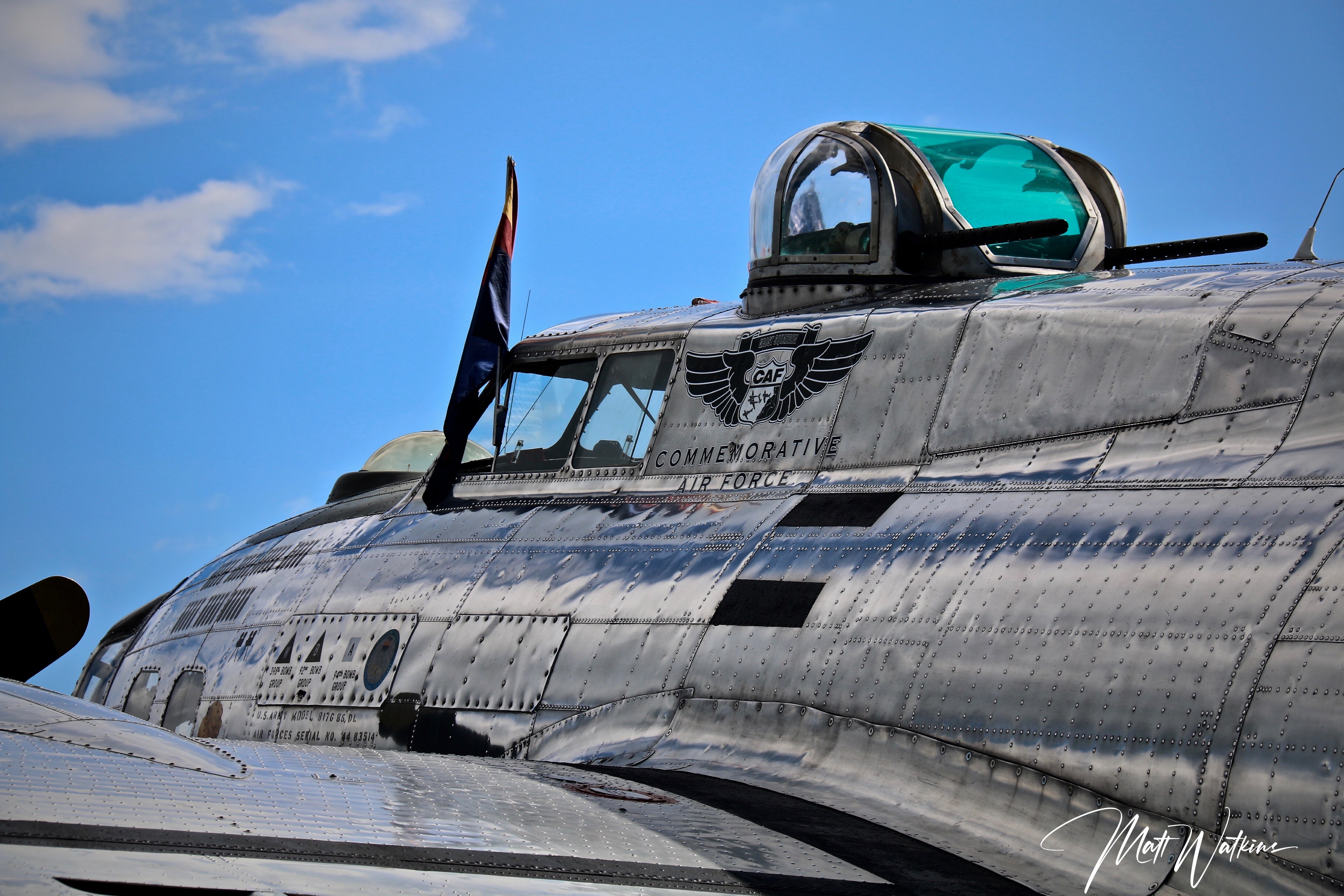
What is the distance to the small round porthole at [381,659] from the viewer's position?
840 centimetres

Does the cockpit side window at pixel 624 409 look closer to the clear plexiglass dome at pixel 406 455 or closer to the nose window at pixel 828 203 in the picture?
the nose window at pixel 828 203

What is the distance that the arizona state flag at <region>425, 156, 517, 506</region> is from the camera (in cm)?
985

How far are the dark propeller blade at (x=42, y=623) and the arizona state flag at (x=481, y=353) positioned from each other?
2.70 meters

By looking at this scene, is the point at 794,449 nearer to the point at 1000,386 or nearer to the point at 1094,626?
the point at 1000,386

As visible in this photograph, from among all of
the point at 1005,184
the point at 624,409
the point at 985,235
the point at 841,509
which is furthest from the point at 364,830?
the point at 1005,184

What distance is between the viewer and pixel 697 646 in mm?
6758

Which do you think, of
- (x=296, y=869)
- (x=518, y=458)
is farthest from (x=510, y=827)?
(x=518, y=458)

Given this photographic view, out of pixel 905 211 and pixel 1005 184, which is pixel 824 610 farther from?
pixel 1005 184

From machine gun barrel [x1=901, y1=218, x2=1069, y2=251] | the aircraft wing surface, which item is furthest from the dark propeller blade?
machine gun barrel [x1=901, y1=218, x2=1069, y2=251]

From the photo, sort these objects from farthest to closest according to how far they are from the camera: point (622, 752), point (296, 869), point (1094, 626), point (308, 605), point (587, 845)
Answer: point (308, 605) < point (622, 752) < point (1094, 626) < point (587, 845) < point (296, 869)

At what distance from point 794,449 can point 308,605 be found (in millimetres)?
4055

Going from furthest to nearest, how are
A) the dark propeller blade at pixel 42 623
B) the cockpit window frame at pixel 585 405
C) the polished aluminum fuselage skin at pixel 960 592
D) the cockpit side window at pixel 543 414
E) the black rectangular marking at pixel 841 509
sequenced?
the cockpit side window at pixel 543 414, the cockpit window frame at pixel 585 405, the dark propeller blade at pixel 42 623, the black rectangular marking at pixel 841 509, the polished aluminum fuselage skin at pixel 960 592

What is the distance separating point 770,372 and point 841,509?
133cm

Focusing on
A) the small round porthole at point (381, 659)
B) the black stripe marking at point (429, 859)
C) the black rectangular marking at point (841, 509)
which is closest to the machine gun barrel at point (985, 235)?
the black rectangular marking at point (841, 509)
